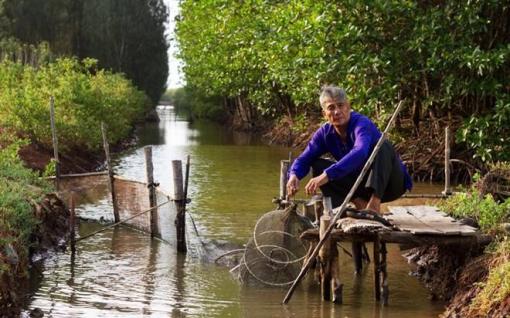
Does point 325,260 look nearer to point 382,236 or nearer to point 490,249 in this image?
point 382,236

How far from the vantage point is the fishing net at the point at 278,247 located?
29.4 feet

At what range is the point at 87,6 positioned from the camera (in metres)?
59.6

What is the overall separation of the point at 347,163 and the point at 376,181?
34cm

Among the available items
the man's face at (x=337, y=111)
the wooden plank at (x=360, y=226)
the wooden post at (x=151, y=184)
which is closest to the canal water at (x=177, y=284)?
the wooden post at (x=151, y=184)

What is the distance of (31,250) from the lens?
33.3ft

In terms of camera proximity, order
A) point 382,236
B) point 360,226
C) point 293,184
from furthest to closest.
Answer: point 293,184 → point 382,236 → point 360,226

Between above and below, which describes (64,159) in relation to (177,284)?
above

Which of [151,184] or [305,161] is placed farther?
[151,184]

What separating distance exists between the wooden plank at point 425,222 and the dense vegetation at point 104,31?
42.9 m

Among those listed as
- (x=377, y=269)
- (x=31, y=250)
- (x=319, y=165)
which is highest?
(x=319, y=165)

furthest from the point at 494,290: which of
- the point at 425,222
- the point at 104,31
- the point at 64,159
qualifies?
the point at 104,31

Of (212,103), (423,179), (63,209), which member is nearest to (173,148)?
(423,179)

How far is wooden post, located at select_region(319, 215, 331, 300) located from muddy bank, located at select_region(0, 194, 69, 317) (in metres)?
3.02

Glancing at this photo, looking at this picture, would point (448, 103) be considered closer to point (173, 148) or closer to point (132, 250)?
point (132, 250)
